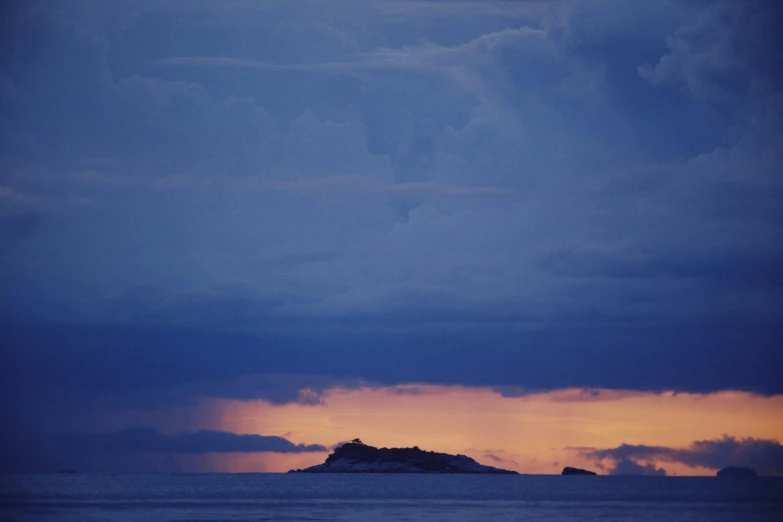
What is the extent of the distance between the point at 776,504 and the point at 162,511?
258 ft

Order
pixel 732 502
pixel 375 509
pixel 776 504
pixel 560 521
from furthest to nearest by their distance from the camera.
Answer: pixel 732 502 < pixel 776 504 < pixel 375 509 < pixel 560 521

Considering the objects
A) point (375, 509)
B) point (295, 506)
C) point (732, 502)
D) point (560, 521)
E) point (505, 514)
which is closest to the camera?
point (560, 521)

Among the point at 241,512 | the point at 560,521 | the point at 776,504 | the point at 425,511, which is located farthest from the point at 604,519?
the point at 776,504

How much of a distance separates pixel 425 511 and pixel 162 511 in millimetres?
29000

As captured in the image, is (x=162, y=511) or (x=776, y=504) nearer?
(x=162, y=511)

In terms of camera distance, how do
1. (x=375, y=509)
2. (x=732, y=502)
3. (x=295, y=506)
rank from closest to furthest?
(x=375, y=509)
(x=295, y=506)
(x=732, y=502)

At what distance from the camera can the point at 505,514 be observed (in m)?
111

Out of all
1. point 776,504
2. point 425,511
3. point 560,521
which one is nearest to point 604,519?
point 560,521

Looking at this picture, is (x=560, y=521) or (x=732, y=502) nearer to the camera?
(x=560, y=521)

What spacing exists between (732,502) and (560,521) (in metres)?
57.0

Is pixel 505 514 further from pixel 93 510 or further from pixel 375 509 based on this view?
pixel 93 510

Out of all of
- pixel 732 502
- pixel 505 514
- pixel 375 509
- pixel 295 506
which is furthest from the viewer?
pixel 732 502

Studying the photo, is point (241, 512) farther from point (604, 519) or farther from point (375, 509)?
point (604, 519)

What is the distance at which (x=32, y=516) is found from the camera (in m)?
106
